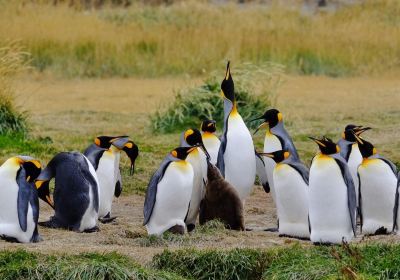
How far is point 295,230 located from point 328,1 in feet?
83.4

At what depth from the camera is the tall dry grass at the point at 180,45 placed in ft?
82.2

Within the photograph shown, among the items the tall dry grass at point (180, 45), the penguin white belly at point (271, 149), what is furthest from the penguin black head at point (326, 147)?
the tall dry grass at point (180, 45)

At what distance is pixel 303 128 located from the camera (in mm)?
17453

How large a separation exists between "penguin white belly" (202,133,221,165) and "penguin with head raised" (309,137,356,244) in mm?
2181

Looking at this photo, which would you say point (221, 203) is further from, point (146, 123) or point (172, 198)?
point (146, 123)

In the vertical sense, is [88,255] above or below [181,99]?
above

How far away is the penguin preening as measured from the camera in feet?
31.8

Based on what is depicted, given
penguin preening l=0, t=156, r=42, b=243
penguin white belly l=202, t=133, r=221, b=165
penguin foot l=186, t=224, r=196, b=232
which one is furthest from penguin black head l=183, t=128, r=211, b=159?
penguin preening l=0, t=156, r=42, b=243

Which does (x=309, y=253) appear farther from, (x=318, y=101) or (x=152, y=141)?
(x=318, y=101)

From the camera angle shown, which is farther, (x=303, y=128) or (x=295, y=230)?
(x=303, y=128)

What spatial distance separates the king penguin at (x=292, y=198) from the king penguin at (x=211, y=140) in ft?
4.95

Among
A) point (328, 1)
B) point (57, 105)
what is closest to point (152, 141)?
point (57, 105)

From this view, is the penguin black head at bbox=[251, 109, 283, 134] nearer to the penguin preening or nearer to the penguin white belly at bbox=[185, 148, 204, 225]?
the penguin white belly at bbox=[185, 148, 204, 225]

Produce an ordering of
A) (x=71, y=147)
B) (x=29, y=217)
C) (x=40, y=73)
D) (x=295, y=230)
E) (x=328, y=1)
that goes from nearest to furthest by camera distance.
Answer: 1. (x=29, y=217)
2. (x=295, y=230)
3. (x=71, y=147)
4. (x=40, y=73)
5. (x=328, y=1)
